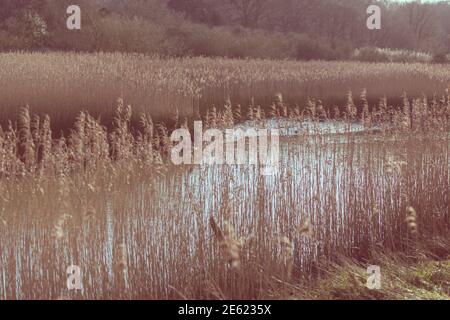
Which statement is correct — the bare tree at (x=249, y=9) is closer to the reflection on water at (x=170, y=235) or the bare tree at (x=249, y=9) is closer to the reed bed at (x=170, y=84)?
the reed bed at (x=170, y=84)

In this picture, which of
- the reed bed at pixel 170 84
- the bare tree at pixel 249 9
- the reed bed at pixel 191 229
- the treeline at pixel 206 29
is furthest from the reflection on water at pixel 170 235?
the bare tree at pixel 249 9

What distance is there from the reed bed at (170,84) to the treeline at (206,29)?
390cm

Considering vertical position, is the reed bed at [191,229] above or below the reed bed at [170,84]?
below

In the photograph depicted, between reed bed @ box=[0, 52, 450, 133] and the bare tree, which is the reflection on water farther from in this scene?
the bare tree

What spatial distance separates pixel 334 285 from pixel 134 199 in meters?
1.55

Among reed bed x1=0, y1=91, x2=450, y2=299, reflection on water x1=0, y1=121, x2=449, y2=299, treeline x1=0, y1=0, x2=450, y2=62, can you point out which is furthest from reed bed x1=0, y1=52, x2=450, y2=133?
treeline x1=0, y1=0, x2=450, y2=62

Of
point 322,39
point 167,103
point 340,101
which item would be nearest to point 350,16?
point 322,39

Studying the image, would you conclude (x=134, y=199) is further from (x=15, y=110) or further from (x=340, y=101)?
(x=340, y=101)

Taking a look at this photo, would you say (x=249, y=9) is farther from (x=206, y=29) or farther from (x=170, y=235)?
(x=170, y=235)

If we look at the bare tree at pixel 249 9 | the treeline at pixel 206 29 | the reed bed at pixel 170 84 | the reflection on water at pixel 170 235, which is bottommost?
the reflection on water at pixel 170 235

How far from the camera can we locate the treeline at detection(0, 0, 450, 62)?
18.7m

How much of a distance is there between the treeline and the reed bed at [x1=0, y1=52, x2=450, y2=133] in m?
3.90

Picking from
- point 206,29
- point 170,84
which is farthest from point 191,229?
point 206,29

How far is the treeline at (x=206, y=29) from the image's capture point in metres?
18.7
